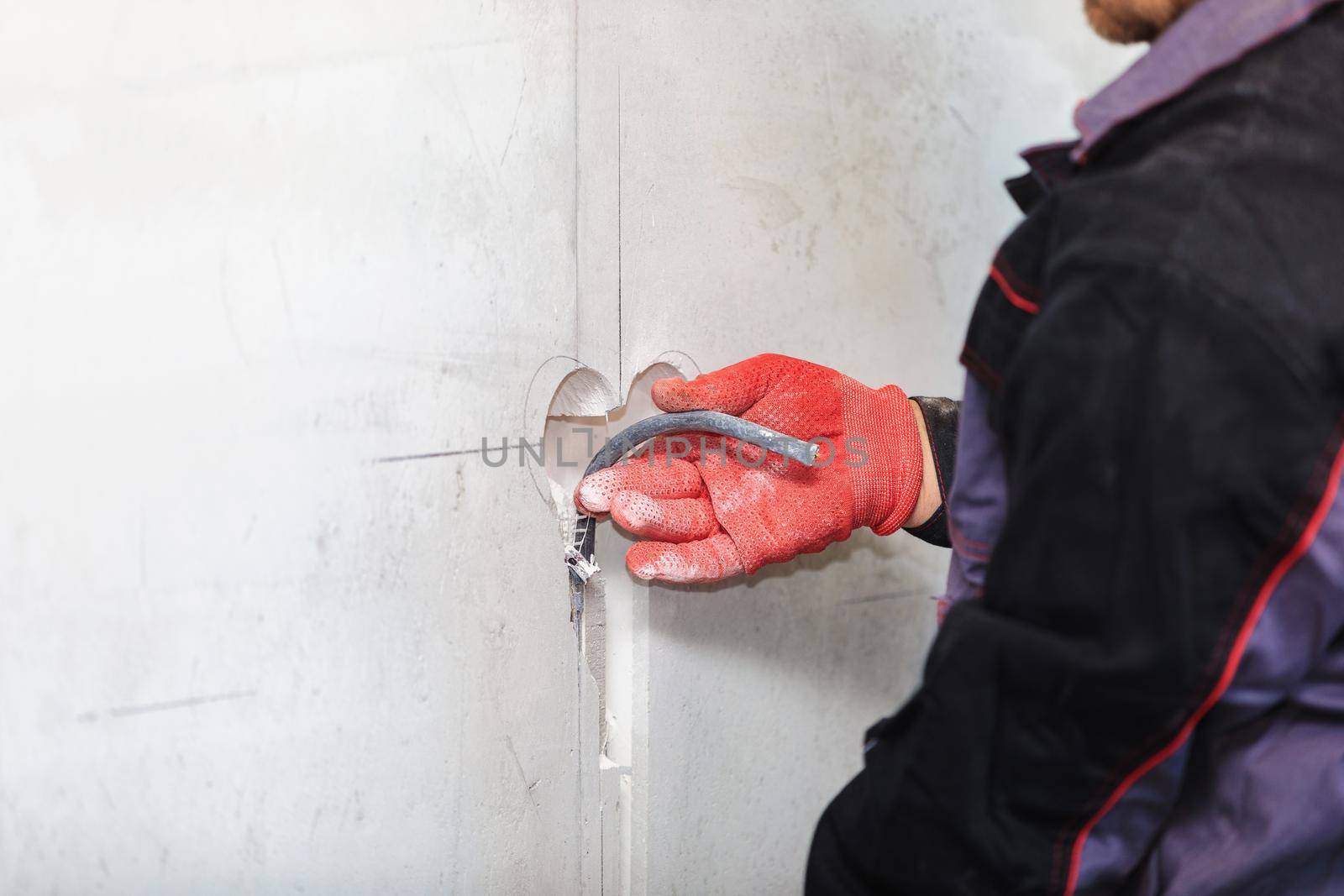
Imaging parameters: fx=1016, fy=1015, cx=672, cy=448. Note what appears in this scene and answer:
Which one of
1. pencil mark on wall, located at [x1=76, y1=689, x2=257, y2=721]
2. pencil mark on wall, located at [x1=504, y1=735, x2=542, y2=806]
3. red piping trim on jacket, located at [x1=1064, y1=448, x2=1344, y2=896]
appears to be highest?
red piping trim on jacket, located at [x1=1064, y1=448, x2=1344, y2=896]

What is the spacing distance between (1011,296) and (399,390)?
0.68 meters

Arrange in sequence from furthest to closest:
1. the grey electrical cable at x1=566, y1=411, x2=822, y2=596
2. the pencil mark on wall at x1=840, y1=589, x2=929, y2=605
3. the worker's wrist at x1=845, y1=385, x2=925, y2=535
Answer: the pencil mark on wall at x1=840, y1=589, x2=929, y2=605 → the worker's wrist at x1=845, y1=385, x2=925, y2=535 → the grey electrical cable at x1=566, y1=411, x2=822, y2=596

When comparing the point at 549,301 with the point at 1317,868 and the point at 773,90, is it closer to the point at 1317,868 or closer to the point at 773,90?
the point at 773,90

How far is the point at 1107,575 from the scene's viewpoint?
2.62 ft

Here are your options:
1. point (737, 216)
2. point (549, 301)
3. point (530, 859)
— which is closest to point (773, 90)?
point (737, 216)

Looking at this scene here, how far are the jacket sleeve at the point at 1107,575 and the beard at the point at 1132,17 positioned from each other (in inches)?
10.8

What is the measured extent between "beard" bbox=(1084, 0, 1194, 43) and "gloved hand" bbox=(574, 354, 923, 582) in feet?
1.94

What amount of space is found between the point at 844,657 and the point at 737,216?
0.82 meters

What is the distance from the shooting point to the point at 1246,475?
0.75 metres

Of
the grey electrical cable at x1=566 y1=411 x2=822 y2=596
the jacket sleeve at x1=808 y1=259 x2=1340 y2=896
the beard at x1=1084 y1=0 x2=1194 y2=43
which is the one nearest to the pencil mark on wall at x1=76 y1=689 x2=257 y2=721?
the grey electrical cable at x1=566 y1=411 x2=822 y2=596

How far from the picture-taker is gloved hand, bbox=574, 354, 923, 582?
52.6 inches

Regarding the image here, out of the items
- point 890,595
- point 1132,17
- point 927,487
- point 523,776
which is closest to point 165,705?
point 523,776

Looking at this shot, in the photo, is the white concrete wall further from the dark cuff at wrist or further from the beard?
the beard

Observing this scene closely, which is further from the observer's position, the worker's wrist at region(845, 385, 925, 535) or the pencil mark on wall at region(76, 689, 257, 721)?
the worker's wrist at region(845, 385, 925, 535)
